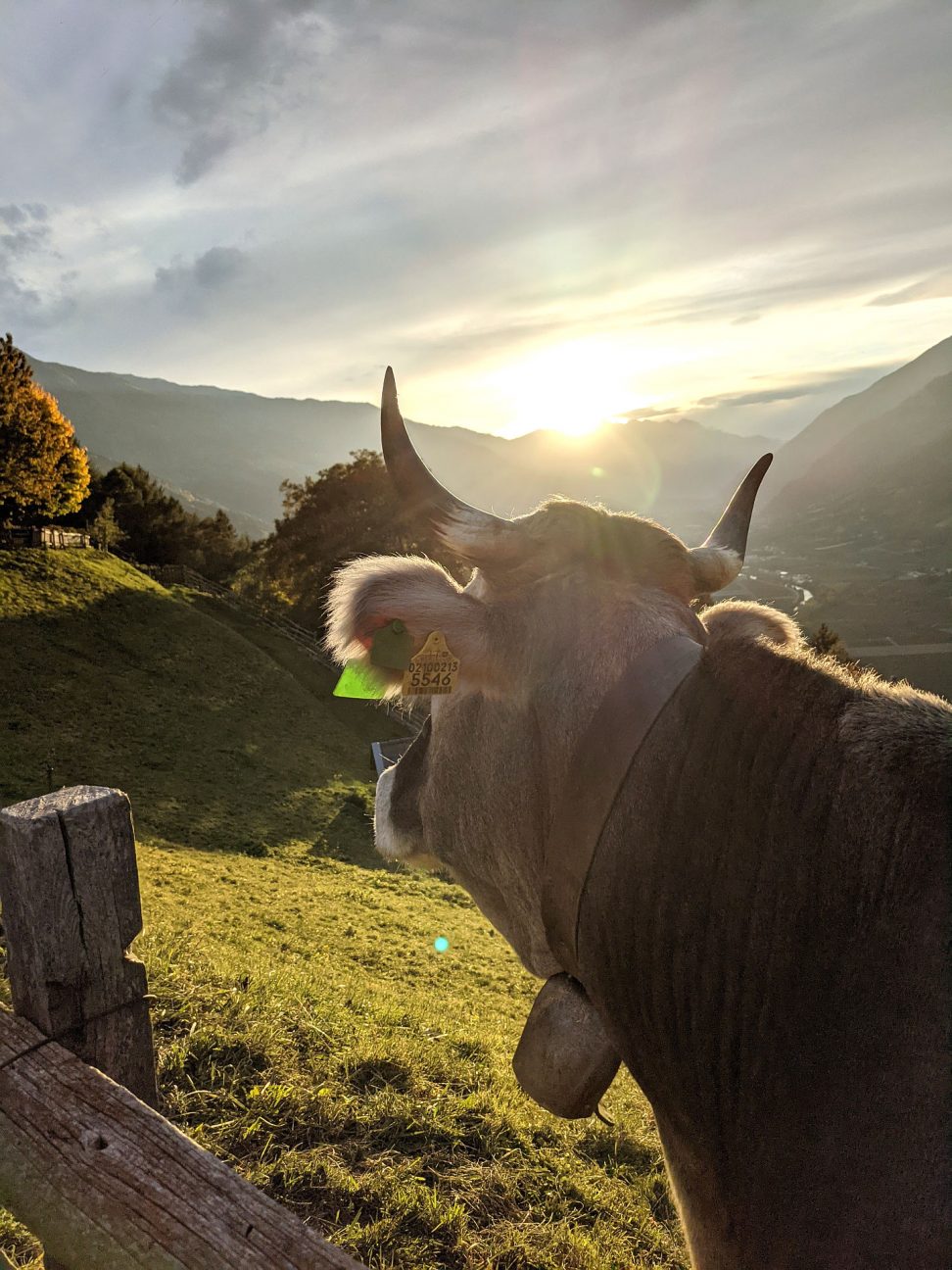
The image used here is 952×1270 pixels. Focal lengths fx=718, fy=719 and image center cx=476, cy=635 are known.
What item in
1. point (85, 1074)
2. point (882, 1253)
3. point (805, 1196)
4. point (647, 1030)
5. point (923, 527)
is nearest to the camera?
point (882, 1253)

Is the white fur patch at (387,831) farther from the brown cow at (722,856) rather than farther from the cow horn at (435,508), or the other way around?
the cow horn at (435,508)

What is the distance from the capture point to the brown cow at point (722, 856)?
1317 mm

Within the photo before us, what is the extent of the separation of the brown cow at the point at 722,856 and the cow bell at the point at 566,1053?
0.16 m

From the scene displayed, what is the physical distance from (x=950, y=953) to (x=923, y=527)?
18996 centimetres

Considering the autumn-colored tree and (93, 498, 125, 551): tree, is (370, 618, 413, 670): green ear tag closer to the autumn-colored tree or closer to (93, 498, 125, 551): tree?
the autumn-colored tree

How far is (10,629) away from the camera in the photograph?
827 inches

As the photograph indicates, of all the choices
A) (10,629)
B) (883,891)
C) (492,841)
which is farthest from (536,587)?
(10,629)

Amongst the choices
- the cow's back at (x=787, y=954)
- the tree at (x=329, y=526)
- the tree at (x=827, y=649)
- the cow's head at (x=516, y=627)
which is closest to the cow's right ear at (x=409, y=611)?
the cow's head at (x=516, y=627)

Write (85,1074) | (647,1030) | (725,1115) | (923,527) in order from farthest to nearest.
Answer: (923,527) → (85,1074) → (647,1030) → (725,1115)

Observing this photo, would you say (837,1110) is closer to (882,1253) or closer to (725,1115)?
(882,1253)

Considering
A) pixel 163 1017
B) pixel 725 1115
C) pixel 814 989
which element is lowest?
pixel 163 1017

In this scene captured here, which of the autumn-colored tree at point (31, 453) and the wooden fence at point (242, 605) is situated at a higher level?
the autumn-colored tree at point (31, 453)

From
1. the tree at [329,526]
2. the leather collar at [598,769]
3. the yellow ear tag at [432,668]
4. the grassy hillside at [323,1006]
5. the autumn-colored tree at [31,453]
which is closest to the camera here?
the leather collar at [598,769]

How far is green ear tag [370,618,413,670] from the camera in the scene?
2213 mm
